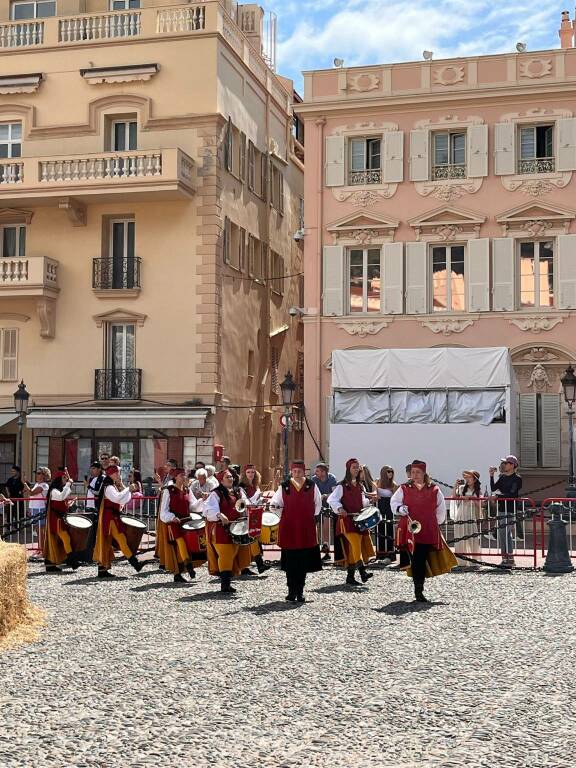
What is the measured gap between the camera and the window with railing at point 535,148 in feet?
97.2

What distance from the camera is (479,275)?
97.1 feet

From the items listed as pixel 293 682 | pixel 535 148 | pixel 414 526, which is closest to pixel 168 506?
pixel 414 526

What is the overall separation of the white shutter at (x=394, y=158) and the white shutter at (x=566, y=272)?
4.42 m

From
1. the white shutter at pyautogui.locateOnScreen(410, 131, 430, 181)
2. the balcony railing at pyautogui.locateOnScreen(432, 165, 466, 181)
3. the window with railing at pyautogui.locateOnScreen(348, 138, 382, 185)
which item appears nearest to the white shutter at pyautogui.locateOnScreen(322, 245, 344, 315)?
the window with railing at pyautogui.locateOnScreen(348, 138, 382, 185)

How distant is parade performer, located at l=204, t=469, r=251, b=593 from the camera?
15.3 m

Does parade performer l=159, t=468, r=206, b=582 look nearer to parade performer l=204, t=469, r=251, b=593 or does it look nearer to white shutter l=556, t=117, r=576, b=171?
parade performer l=204, t=469, r=251, b=593

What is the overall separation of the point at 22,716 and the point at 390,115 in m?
24.8

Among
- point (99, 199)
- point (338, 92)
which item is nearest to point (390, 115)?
point (338, 92)

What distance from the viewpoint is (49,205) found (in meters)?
32.6

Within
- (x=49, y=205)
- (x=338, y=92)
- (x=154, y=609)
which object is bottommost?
(x=154, y=609)

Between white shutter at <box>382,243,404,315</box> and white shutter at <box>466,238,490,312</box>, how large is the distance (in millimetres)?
1688

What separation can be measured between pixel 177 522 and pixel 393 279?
14.9m

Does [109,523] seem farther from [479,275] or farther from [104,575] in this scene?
[479,275]

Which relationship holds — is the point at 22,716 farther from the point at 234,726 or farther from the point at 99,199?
the point at 99,199
